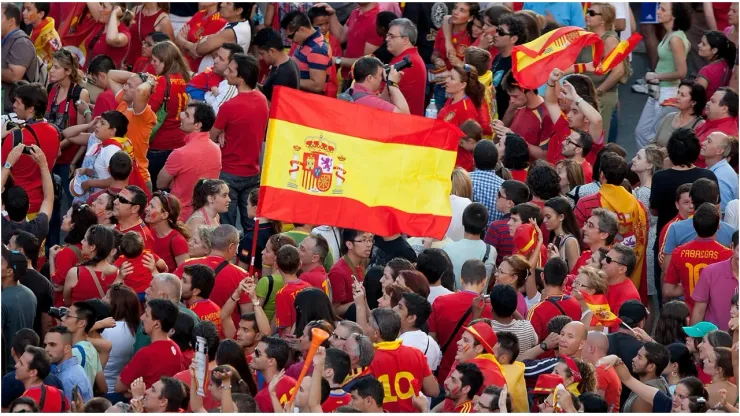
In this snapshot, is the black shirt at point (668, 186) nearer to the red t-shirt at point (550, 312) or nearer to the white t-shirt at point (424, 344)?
the red t-shirt at point (550, 312)

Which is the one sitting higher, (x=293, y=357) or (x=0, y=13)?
(x=0, y=13)

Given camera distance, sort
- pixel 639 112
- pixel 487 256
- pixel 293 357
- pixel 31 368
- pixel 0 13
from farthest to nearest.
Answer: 1. pixel 639 112
2. pixel 0 13
3. pixel 487 256
4. pixel 293 357
5. pixel 31 368

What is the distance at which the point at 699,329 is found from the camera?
10539 mm

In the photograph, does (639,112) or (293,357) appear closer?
(293,357)

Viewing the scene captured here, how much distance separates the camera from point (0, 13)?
15.4 m

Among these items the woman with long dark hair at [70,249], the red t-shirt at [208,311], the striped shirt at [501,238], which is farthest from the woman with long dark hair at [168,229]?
the striped shirt at [501,238]

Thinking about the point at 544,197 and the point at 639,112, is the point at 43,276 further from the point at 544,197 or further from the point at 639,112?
the point at 639,112

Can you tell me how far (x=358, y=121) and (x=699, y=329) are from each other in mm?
2851

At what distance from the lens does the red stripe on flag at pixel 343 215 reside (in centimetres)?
1093

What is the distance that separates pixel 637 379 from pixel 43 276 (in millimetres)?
4416

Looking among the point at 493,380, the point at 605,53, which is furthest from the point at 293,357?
the point at 605,53

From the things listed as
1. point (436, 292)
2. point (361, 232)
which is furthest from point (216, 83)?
point (436, 292)

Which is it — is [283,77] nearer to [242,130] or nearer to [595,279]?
[242,130]

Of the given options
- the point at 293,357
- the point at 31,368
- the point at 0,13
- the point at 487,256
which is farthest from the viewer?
the point at 0,13
